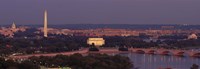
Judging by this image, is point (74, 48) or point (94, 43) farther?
Answer: point (94, 43)

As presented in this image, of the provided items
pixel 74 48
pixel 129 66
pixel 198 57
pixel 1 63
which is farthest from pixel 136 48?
pixel 1 63

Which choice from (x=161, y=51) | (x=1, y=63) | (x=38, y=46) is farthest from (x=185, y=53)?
(x=1, y=63)

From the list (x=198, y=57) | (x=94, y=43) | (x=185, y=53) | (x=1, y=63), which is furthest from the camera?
(x=94, y=43)

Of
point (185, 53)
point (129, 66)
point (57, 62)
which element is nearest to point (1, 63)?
point (57, 62)

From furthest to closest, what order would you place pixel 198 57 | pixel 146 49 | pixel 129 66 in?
pixel 146 49 < pixel 198 57 < pixel 129 66

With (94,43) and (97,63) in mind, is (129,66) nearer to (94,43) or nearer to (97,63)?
(97,63)

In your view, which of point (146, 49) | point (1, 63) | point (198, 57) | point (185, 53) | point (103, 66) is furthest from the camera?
point (146, 49)

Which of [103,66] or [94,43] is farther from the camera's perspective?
[94,43]

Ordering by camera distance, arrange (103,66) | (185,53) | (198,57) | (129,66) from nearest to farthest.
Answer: (103,66), (129,66), (198,57), (185,53)

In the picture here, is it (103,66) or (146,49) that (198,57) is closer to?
(146,49)
